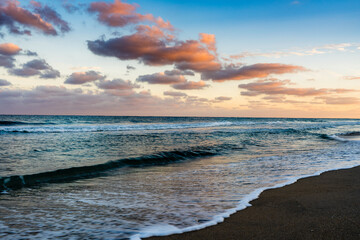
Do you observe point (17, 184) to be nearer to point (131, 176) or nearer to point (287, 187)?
point (131, 176)

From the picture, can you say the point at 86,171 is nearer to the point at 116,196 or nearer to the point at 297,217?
the point at 116,196

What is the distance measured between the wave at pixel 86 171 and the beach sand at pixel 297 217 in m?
4.81

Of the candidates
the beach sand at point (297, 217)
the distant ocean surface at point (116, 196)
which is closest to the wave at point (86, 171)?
the distant ocean surface at point (116, 196)

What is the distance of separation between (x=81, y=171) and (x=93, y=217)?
4.29 meters

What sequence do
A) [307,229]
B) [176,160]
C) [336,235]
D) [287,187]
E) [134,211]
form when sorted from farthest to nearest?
[176,160] → [287,187] → [134,211] → [307,229] → [336,235]

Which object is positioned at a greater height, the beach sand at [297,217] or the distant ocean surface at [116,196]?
the beach sand at [297,217]

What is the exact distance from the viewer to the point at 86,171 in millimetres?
7797

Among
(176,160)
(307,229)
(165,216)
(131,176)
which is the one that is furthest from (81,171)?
(307,229)

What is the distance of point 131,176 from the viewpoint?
23.9 feet

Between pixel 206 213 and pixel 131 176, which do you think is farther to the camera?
pixel 131 176

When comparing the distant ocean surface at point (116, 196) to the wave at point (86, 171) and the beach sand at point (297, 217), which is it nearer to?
the wave at point (86, 171)

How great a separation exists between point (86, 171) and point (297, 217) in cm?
616

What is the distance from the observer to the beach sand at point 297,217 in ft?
9.89

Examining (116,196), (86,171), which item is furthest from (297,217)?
(86,171)
